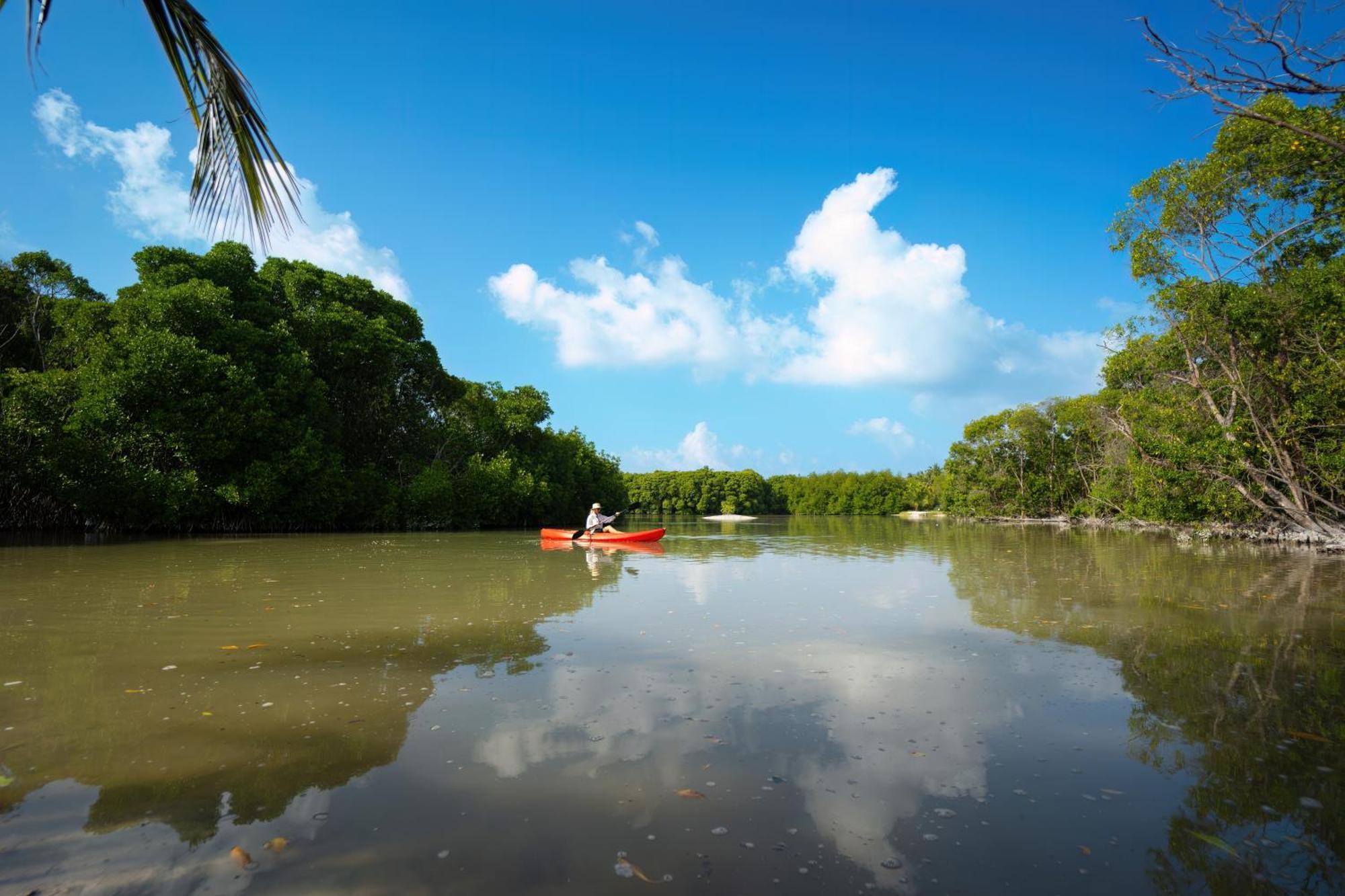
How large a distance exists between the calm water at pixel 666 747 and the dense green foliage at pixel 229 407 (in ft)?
57.3

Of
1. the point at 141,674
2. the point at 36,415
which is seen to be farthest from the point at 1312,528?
the point at 36,415

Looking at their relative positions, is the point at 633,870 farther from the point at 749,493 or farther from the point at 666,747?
the point at 749,493

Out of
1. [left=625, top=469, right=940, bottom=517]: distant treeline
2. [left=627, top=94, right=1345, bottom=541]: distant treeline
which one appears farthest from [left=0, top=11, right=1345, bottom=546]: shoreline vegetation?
[left=625, top=469, right=940, bottom=517]: distant treeline

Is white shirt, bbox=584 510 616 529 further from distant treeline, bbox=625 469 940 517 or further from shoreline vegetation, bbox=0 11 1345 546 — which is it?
distant treeline, bbox=625 469 940 517

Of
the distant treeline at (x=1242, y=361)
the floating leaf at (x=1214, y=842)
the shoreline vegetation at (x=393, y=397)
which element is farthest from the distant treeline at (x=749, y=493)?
the floating leaf at (x=1214, y=842)

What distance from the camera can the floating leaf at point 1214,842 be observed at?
9.71 ft

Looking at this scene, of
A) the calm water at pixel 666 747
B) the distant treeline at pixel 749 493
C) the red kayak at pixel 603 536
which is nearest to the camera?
the calm water at pixel 666 747

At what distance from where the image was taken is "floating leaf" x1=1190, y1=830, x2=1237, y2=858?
296 centimetres

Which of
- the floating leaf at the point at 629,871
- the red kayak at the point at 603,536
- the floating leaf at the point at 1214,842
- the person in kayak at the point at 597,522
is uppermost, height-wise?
the person in kayak at the point at 597,522

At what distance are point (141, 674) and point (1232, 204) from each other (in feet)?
84.1

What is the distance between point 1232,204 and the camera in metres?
19.4

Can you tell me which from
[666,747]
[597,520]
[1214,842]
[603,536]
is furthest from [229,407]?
[1214,842]

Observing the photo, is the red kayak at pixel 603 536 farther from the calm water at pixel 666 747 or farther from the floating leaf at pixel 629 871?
the floating leaf at pixel 629 871

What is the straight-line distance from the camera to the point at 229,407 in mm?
25703
